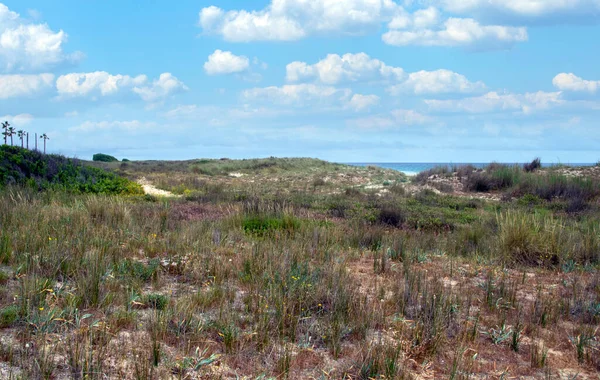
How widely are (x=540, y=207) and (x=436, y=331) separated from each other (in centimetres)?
1617

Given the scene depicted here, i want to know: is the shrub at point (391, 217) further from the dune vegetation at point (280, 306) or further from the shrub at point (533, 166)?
the shrub at point (533, 166)

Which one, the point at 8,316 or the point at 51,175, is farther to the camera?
the point at 51,175

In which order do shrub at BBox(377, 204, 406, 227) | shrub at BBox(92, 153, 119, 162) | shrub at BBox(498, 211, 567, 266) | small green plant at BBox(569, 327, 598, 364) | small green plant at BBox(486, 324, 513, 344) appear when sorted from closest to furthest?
1. small green plant at BBox(569, 327, 598, 364)
2. small green plant at BBox(486, 324, 513, 344)
3. shrub at BBox(498, 211, 567, 266)
4. shrub at BBox(377, 204, 406, 227)
5. shrub at BBox(92, 153, 119, 162)

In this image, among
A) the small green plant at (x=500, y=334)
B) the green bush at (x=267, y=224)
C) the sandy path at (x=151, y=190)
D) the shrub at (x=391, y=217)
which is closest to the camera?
the small green plant at (x=500, y=334)

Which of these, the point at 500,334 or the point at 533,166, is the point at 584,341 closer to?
the point at 500,334

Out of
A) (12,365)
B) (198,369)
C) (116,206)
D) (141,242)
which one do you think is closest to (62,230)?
(141,242)

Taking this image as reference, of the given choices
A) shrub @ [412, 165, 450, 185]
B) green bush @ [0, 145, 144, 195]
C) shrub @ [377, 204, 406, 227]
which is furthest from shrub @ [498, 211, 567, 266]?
shrub @ [412, 165, 450, 185]

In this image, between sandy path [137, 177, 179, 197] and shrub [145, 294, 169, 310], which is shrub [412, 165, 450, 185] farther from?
Answer: shrub [145, 294, 169, 310]

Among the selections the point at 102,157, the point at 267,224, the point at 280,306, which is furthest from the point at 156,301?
the point at 102,157

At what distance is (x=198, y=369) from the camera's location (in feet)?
12.1

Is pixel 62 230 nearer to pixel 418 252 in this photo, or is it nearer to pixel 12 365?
pixel 12 365

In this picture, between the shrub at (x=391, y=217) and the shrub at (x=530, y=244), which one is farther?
the shrub at (x=391, y=217)

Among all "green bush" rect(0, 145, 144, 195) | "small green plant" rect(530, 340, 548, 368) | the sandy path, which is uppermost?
"green bush" rect(0, 145, 144, 195)

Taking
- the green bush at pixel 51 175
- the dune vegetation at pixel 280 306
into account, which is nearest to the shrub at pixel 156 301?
the dune vegetation at pixel 280 306
